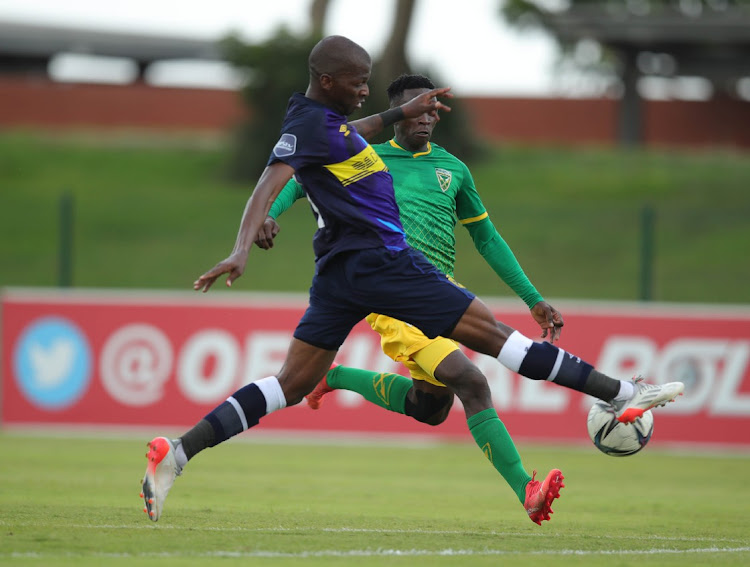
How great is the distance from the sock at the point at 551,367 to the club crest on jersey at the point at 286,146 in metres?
1.39

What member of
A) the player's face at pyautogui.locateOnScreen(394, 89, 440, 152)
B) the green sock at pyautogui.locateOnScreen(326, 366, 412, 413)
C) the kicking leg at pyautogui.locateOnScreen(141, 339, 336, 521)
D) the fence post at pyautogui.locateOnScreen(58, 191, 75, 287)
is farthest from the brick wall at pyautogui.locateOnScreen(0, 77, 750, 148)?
the kicking leg at pyautogui.locateOnScreen(141, 339, 336, 521)

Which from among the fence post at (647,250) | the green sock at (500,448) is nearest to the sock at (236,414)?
the green sock at (500,448)

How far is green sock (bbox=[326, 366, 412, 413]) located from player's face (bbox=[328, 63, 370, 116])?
1.92 meters

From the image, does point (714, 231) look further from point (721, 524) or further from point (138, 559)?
point (138, 559)

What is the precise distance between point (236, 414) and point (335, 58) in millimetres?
1823

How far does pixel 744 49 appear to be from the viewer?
33.5 meters

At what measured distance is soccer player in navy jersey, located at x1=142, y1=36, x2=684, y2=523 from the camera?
19.4 feet

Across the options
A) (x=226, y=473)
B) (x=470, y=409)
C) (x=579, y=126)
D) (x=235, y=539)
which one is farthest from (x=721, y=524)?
(x=579, y=126)

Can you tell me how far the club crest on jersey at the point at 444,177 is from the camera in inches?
273

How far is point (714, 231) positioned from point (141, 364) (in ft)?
29.4

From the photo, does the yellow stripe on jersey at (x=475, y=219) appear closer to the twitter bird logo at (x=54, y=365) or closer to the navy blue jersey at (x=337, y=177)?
the navy blue jersey at (x=337, y=177)

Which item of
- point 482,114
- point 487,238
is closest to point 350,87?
point 487,238

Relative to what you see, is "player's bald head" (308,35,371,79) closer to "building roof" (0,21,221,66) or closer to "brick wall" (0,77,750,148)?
"brick wall" (0,77,750,148)

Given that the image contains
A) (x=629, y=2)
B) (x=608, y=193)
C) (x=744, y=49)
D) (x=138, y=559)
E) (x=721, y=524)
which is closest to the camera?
(x=138, y=559)
